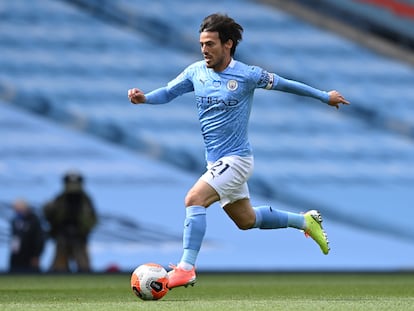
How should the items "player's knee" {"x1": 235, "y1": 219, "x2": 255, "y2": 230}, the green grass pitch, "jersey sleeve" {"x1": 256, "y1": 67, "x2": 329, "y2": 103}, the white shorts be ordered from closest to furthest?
the green grass pitch, the white shorts, "jersey sleeve" {"x1": 256, "y1": 67, "x2": 329, "y2": 103}, "player's knee" {"x1": 235, "y1": 219, "x2": 255, "y2": 230}

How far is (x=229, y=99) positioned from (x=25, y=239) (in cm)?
968

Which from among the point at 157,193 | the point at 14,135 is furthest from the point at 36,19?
the point at 157,193

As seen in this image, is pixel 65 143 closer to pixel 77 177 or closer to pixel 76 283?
pixel 77 177

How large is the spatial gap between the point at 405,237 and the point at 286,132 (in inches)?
124

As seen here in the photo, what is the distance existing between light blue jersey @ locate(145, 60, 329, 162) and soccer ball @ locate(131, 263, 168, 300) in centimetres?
110

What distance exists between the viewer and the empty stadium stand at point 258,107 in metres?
22.2

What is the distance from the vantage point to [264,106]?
24703 mm

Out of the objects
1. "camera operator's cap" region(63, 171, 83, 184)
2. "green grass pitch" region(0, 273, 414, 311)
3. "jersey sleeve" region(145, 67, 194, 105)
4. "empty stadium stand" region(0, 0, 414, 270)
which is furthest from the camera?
"empty stadium stand" region(0, 0, 414, 270)

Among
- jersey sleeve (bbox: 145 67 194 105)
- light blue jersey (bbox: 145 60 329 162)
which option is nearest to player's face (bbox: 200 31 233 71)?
light blue jersey (bbox: 145 60 329 162)

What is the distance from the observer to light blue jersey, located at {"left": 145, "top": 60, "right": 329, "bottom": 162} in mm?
10234

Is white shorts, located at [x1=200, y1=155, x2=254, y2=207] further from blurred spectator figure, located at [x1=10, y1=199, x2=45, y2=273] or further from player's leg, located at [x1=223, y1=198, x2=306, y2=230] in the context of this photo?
blurred spectator figure, located at [x1=10, y1=199, x2=45, y2=273]

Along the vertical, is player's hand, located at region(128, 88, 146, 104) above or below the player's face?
below

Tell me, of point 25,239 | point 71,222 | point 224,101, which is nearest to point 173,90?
point 224,101

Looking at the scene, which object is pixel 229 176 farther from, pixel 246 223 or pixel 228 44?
pixel 228 44
